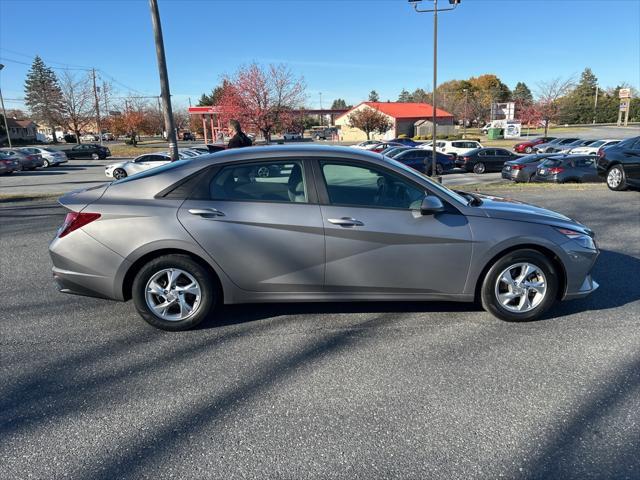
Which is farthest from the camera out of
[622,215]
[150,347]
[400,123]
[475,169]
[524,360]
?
[400,123]

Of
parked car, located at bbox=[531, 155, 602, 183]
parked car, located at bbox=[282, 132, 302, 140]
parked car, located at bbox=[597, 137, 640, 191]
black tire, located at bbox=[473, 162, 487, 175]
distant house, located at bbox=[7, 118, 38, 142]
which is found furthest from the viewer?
distant house, located at bbox=[7, 118, 38, 142]

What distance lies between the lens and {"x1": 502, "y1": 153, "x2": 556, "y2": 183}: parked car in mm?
17125

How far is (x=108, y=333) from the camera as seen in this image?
3.71 m

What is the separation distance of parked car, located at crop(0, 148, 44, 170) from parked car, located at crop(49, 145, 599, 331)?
30.2 m

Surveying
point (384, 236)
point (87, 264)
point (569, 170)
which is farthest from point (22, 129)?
point (384, 236)

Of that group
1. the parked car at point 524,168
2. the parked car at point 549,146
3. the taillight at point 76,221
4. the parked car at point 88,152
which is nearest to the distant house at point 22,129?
the parked car at point 88,152

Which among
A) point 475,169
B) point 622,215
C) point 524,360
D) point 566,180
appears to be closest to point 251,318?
point 524,360

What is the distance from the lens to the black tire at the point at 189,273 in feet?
11.9

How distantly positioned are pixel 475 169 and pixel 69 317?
24.0 m

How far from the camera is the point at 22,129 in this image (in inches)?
3467

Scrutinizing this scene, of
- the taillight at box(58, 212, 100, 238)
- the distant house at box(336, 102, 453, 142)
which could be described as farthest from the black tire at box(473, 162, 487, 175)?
the distant house at box(336, 102, 453, 142)

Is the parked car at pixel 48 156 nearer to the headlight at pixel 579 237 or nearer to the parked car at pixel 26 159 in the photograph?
the parked car at pixel 26 159

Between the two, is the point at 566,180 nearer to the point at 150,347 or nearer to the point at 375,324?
the point at 375,324

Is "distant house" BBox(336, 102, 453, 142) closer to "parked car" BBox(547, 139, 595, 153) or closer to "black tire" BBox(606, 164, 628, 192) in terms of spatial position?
"parked car" BBox(547, 139, 595, 153)
